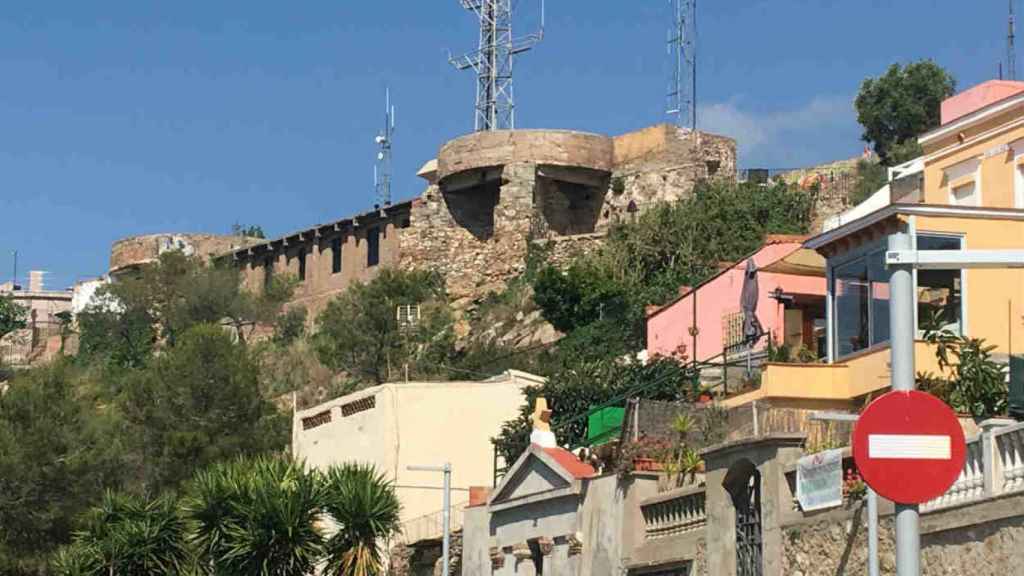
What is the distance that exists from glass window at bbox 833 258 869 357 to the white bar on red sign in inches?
732

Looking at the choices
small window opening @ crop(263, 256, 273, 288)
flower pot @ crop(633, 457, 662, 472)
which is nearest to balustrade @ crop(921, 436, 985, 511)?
flower pot @ crop(633, 457, 662, 472)

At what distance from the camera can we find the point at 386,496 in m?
35.9

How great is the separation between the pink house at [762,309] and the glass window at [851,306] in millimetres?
3565

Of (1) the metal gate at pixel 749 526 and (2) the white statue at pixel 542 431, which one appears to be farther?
(2) the white statue at pixel 542 431

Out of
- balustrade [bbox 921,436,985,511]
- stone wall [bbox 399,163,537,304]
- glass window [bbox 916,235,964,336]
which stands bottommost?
balustrade [bbox 921,436,985,511]

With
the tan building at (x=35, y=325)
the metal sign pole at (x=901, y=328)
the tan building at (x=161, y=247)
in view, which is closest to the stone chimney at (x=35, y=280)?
the tan building at (x=35, y=325)

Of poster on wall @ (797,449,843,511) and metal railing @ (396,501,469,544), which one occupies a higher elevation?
metal railing @ (396,501,469,544)

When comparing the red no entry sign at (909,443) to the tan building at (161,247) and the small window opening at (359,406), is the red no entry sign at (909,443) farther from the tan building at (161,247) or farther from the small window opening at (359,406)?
the tan building at (161,247)

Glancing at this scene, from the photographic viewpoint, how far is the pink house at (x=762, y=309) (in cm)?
3669

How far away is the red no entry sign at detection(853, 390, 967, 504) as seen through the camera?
11133 mm

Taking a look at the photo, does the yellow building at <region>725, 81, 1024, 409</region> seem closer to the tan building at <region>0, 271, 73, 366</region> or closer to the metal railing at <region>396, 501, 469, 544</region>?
the metal railing at <region>396, 501, 469, 544</region>

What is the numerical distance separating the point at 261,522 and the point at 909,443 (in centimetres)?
2511

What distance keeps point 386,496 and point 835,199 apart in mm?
32741

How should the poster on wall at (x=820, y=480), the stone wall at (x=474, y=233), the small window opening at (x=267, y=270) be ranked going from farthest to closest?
the small window opening at (x=267, y=270) < the stone wall at (x=474, y=233) < the poster on wall at (x=820, y=480)
